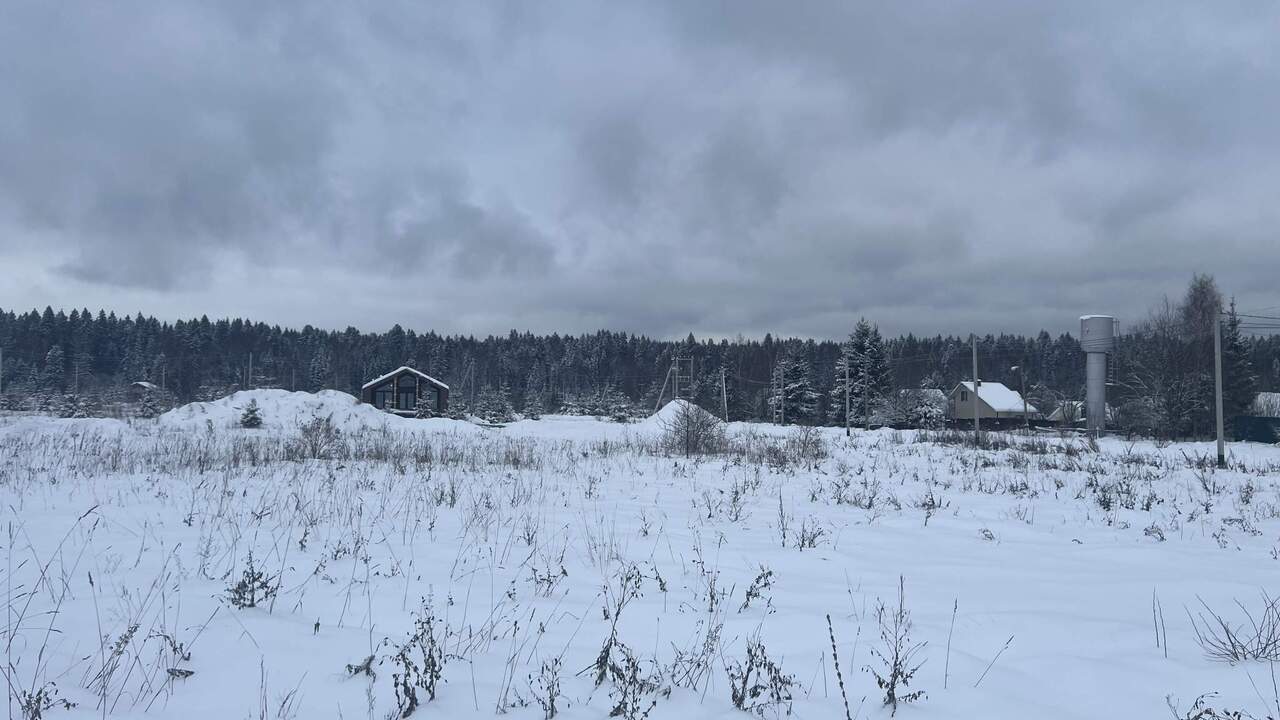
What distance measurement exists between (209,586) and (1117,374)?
54494 mm

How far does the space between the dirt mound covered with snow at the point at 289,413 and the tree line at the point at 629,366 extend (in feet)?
36.2

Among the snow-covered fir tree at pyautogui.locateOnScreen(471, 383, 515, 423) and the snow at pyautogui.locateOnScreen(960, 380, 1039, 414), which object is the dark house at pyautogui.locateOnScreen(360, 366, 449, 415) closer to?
the snow-covered fir tree at pyautogui.locateOnScreen(471, 383, 515, 423)

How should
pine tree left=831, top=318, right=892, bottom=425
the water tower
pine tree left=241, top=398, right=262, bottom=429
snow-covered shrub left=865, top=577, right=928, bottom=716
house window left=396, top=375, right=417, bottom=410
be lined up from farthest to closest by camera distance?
1. house window left=396, top=375, right=417, bottom=410
2. pine tree left=831, top=318, right=892, bottom=425
3. the water tower
4. pine tree left=241, top=398, right=262, bottom=429
5. snow-covered shrub left=865, top=577, right=928, bottom=716

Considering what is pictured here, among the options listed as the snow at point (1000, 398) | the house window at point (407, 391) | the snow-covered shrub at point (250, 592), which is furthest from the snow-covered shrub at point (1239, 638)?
the snow at point (1000, 398)

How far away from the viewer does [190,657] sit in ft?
10.7

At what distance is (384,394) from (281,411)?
19890 mm

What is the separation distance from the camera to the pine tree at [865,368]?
52.5m

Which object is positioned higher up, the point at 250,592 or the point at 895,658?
the point at 895,658

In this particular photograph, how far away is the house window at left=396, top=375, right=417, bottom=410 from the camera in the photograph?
178ft

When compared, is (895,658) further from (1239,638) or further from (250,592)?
(250,592)

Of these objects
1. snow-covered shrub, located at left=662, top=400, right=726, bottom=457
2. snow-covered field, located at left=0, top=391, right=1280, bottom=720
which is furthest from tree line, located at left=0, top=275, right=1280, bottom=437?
snow-covered field, located at left=0, top=391, right=1280, bottom=720

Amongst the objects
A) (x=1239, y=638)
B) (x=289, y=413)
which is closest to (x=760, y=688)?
(x=1239, y=638)

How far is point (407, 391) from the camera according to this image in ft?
178

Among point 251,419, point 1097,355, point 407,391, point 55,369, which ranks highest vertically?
point 1097,355
